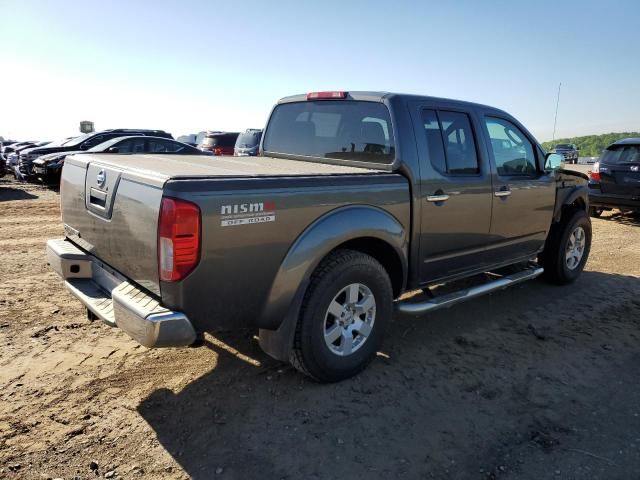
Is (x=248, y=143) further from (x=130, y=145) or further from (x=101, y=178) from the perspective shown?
(x=101, y=178)

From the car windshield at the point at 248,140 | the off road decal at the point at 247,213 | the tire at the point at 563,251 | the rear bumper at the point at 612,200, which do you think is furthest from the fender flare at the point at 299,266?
the car windshield at the point at 248,140

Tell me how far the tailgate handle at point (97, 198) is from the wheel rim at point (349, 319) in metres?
1.59

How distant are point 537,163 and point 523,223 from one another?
0.71 m

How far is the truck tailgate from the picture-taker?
8.57 feet

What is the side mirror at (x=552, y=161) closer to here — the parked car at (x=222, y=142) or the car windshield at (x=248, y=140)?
the car windshield at (x=248, y=140)

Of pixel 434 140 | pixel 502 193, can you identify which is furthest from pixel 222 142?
pixel 434 140

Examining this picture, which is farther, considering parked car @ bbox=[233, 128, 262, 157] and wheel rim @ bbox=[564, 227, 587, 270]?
parked car @ bbox=[233, 128, 262, 157]

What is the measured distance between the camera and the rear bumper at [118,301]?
99.2 inches

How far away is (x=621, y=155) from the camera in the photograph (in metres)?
9.80

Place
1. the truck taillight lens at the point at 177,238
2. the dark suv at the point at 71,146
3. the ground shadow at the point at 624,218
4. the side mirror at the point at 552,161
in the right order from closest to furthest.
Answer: the truck taillight lens at the point at 177,238
the side mirror at the point at 552,161
the ground shadow at the point at 624,218
the dark suv at the point at 71,146

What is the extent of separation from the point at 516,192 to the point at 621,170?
656 cm

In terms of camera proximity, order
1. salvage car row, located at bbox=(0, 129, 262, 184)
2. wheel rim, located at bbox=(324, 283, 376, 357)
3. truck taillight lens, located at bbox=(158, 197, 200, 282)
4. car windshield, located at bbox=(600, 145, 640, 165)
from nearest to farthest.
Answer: truck taillight lens, located at bbox=(158, 197, 200, 282) < wheel rim, located at bbox=(324, 283, 376, 357) < car windshield, located at bbox=(600, 145, 640, 165) < salvage car row, located at bbox=(0, 129, 262, 184)

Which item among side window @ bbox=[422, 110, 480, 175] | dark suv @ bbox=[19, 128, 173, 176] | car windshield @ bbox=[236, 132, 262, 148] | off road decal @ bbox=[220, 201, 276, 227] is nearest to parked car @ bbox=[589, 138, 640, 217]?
side window @ bbox=[422, 110, 480, 175]

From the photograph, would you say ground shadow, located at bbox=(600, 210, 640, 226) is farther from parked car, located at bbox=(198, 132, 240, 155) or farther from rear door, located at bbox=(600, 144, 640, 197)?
parked car, located at bbox=(198, 132, 240, 155)
